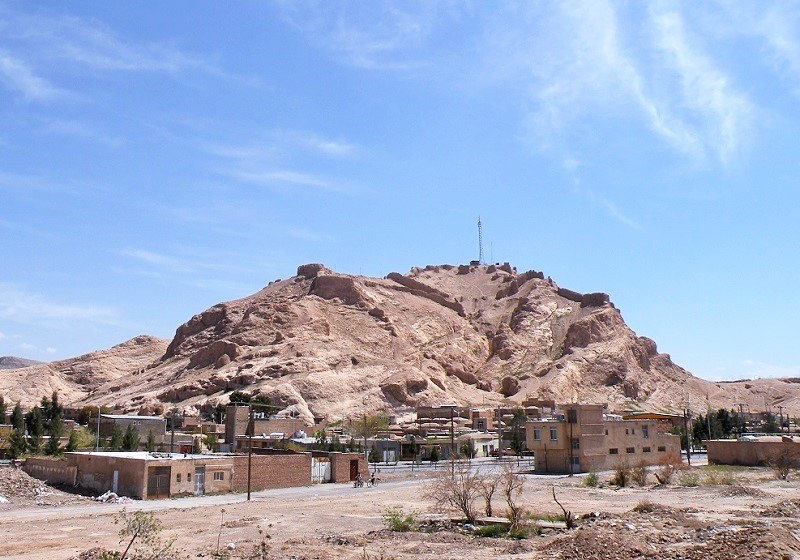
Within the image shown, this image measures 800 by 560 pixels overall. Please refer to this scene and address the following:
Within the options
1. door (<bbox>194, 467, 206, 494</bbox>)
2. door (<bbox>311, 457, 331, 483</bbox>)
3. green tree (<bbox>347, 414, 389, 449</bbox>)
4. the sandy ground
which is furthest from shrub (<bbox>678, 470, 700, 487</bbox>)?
green tree (<bbox>347, 414, 389, 449</bbox>)

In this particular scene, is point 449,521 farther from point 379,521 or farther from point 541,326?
point 541,326

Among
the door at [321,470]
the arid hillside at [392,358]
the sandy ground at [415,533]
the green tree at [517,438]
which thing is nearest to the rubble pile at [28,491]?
the sandy ground at [415,533]

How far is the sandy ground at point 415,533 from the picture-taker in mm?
20094

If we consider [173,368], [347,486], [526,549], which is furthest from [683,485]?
[173,368]

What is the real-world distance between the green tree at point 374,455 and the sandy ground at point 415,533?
28209 millimetres

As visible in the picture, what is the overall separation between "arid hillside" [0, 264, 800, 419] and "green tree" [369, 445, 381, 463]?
25062mm

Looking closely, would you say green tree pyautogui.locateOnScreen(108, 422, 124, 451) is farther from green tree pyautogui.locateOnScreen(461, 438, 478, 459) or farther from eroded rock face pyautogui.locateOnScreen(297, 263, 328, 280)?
eroded rock face pyautogui.locateOnScreen(297, 263, 328, 280)

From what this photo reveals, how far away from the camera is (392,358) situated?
12350 cm

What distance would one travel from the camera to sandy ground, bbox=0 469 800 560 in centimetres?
2009

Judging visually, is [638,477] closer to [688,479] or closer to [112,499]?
[688,479]

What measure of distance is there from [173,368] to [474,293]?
78.6 m

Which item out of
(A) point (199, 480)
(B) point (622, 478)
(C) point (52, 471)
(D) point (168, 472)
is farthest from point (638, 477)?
(C) point (52, 471)

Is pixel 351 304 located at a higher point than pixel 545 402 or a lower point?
higher

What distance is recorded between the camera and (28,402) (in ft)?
408
